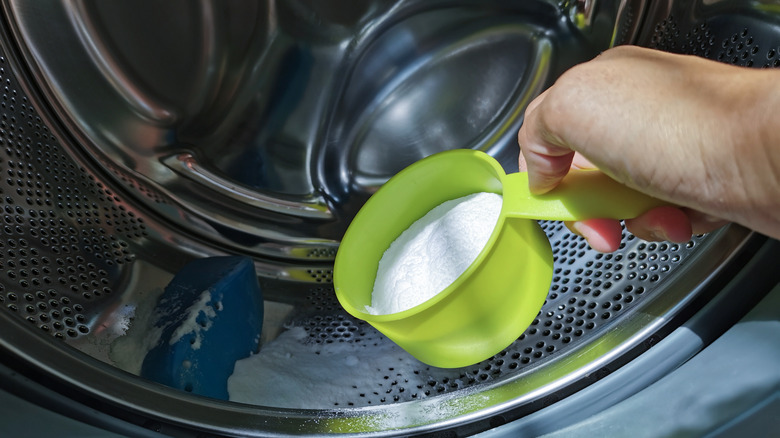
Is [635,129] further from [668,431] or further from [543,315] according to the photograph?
[543,315]

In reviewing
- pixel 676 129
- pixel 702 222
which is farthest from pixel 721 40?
pixel 676 129

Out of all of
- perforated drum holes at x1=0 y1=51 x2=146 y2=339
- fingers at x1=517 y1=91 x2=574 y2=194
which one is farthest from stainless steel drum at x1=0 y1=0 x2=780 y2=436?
fingers at x1=517 y1=91 x2=574 y2=194

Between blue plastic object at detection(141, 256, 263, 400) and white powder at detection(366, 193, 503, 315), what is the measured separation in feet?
0.51

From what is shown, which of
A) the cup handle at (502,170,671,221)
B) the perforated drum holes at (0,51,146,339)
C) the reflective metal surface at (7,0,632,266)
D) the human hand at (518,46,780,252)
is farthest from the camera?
the reflective metal surface at (7,0,632,266)

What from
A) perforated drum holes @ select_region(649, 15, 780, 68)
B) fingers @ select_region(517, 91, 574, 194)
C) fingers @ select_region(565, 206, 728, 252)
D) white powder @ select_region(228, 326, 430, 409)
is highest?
perforated drum holes @ select_region(649, 15, 780, 68)

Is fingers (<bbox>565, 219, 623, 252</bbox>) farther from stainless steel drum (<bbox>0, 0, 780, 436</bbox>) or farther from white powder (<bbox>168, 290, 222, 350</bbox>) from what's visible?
white powder (<bbox>168, 290, 222, 350</bbox>)

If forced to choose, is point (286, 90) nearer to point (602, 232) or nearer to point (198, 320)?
point (198, 320)

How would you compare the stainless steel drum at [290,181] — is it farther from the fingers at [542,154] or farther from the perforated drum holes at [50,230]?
the fingers at [542,154]

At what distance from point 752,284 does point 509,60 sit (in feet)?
1.62

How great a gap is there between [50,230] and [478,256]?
412 millimetres

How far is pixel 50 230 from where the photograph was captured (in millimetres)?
603

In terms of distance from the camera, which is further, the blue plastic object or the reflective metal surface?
the reflective metal surface

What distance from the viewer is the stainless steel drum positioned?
49cm

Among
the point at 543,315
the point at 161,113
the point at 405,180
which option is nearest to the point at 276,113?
the point at 161,113
